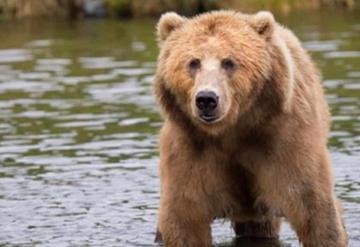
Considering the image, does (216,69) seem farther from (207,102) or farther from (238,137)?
(238,137)

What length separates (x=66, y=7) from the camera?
34.0 m

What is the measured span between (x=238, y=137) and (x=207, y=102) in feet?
2.04

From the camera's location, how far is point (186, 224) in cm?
819

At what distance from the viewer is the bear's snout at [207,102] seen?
7.39 metres

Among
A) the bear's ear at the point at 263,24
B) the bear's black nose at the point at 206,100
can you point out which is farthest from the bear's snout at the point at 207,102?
the bear's ear at the point at 263,24

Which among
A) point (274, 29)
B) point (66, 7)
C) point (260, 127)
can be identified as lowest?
point (66, 7)

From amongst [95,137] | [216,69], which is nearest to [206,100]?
[216,69]

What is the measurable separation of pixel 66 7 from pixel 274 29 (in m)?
26.3

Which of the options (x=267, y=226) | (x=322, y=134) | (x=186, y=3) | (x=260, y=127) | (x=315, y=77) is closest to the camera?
(x=260, y=127)

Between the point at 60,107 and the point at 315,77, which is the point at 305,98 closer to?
the point at 315,77

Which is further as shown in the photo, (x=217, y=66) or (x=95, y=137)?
(x=95, y=137)

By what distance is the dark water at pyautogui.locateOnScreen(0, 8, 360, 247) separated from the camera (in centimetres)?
1055

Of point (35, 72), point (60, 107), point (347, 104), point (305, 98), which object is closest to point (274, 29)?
point (305, 98)

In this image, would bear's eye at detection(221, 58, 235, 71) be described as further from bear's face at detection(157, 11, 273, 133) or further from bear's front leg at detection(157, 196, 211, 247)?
bear's front leg at detection(157, 196, 211, 247)
